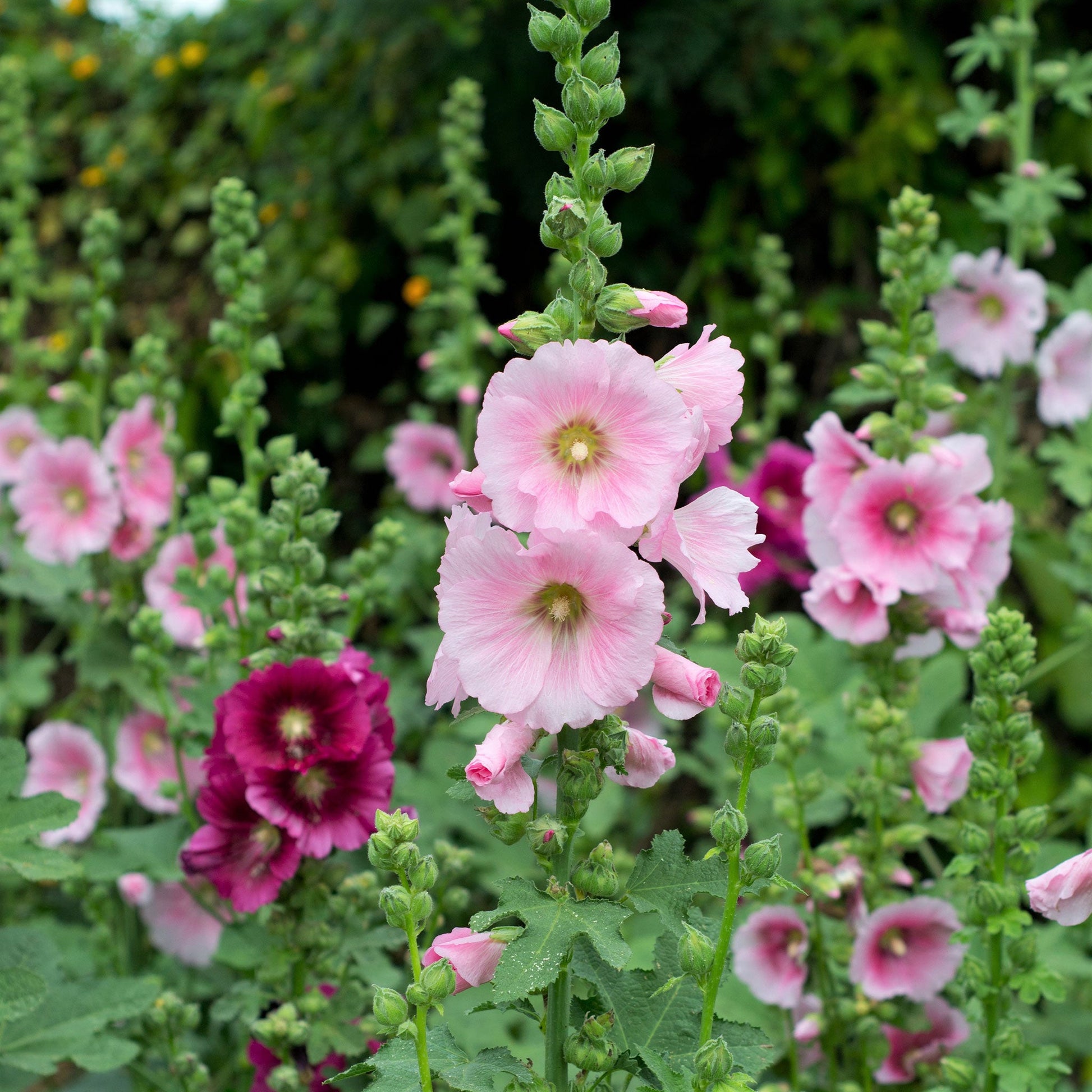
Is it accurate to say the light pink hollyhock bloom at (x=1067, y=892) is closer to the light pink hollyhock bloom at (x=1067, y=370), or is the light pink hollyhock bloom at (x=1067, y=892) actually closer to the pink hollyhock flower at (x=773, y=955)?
the pink hollyhock flower at (x=773, y=955)

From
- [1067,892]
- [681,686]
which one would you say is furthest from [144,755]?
[1067,892]

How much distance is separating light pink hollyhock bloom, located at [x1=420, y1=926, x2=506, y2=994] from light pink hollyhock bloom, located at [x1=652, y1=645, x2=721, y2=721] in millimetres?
219

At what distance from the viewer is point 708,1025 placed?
2.97ft

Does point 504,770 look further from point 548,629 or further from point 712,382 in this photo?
point 712,382

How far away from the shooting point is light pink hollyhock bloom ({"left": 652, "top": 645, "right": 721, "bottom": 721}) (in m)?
0.93

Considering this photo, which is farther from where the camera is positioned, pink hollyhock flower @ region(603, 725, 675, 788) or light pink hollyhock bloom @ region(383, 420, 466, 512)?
light pink hollyhock bloom @ region(383, 420, 466, 512)

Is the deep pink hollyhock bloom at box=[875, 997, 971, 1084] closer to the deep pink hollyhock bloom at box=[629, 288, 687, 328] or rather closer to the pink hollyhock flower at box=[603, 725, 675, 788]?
the pink hollyhock flower at box=[603, 725, 675, 788]

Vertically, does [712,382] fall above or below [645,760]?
above

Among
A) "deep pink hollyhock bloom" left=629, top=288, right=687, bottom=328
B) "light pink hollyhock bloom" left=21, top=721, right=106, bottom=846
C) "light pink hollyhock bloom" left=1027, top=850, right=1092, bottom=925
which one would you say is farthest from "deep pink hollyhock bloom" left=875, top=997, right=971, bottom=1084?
"light pink hollyhock bloom" left=21, top=721, right=106, bottom=846

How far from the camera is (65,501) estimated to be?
7.04 ft

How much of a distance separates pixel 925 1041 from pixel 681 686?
89 centimetres

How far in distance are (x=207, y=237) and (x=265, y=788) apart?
10.9ft

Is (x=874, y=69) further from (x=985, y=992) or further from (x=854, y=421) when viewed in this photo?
(x=985, y=992)

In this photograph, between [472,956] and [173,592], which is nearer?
[472,956]
